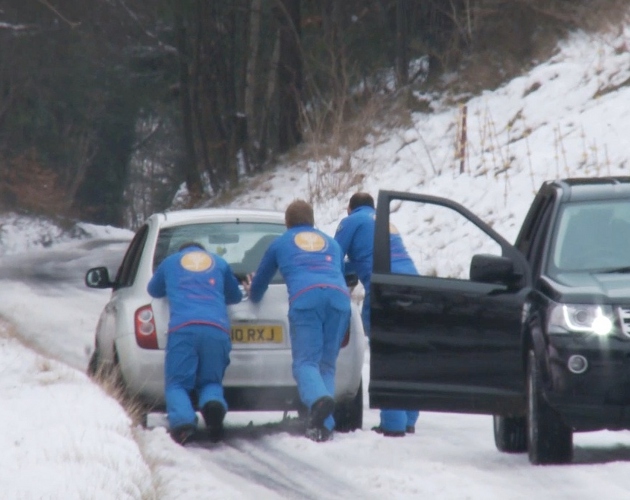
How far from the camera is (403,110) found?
26469 millimetres

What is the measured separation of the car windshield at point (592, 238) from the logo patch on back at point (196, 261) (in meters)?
2.34

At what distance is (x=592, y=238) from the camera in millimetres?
8547

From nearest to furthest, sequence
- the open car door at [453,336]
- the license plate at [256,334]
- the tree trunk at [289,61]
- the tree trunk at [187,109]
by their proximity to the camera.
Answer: the open car door at [453,336]
the license plate at [256,334]
the tree trunk at [289,61]
the tree trunk at [187,109]

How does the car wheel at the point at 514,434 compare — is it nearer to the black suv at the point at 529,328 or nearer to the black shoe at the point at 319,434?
the black suv at the point at 529,328

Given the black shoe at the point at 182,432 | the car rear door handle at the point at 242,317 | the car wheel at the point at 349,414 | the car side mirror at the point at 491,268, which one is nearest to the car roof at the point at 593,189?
the car side mirror at the point at 491,268

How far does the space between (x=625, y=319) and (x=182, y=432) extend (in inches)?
118

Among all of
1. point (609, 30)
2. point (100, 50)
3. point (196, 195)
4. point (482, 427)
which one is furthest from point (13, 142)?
point (482, 427)

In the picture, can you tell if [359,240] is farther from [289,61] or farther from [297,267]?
[289,61]

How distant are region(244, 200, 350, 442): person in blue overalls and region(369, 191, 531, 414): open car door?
30.2 inches

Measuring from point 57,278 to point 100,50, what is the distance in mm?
12026

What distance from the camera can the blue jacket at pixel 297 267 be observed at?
31.2 feet

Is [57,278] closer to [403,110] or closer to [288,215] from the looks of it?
[403,110]

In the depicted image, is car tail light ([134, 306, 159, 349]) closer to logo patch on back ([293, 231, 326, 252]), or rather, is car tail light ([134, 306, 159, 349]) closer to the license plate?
the license plate

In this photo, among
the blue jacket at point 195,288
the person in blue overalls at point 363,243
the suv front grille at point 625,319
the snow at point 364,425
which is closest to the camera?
the snow at point 364,425
